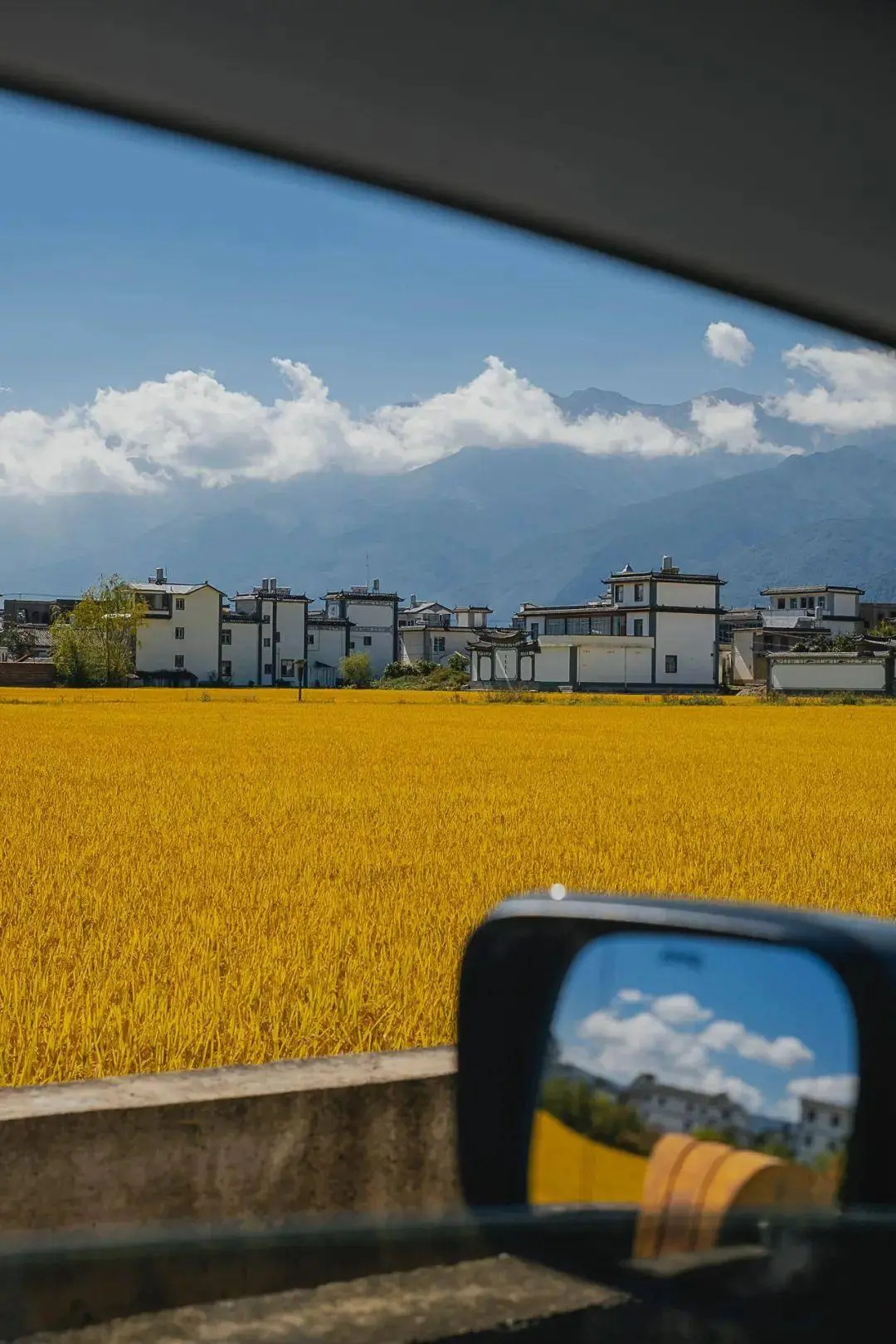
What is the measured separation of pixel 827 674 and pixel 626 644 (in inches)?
599

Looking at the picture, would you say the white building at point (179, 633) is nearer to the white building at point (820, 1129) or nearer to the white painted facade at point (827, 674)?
the white painted facade at point (827, 674)

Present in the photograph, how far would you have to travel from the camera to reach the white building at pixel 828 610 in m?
88.0

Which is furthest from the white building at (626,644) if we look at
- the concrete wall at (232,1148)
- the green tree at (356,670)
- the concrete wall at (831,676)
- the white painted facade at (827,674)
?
the concrete wall at (232,1148)

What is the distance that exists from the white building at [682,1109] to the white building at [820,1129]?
0.04 metres

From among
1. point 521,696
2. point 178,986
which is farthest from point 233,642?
point 178,986

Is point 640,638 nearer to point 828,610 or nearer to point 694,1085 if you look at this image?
point 828,610

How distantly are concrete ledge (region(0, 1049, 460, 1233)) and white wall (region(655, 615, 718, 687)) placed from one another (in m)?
66.5

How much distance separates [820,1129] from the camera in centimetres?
91

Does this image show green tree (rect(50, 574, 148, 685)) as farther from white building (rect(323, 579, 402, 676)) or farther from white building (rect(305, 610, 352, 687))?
white building (rect(323, 579, 402, 676))

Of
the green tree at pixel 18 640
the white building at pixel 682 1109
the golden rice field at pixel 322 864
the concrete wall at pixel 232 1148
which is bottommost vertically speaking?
the golden rice field at pixel 322 864

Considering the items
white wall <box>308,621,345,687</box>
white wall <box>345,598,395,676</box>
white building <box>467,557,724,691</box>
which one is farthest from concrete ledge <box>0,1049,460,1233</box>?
white wall <box>345,598,395,676</box>

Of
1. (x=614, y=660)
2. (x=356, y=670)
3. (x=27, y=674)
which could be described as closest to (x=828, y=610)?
(x=614, y=660)

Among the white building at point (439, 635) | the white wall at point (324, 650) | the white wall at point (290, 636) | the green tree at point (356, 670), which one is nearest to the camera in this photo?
the green tree at point (356, 670)

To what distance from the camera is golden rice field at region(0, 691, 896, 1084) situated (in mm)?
4262
